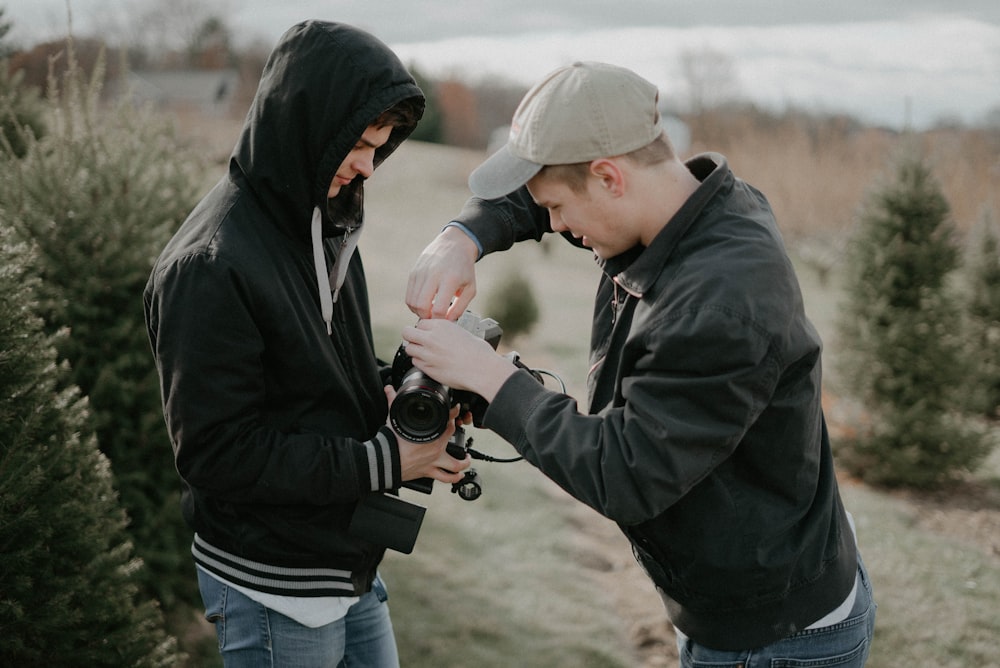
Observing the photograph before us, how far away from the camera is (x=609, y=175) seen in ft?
5.72

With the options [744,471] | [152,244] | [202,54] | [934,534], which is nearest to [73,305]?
[152,244]

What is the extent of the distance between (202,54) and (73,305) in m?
54.2

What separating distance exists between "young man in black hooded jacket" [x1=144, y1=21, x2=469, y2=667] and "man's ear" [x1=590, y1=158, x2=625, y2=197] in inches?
25.0

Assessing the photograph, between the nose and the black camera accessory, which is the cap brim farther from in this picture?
the black camera accessory

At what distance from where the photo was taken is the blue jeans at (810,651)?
1.89 meters

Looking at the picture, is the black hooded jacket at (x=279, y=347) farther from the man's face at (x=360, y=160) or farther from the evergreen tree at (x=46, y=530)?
the evergreen tree at (x=46, y=530)

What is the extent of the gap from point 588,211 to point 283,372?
81cm

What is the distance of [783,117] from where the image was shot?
26891 millimetres

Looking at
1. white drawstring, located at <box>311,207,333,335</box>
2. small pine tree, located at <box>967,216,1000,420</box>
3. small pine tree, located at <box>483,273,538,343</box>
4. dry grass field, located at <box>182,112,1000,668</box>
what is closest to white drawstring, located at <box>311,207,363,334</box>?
white drawstring, located at <box>311,207,333,335</box>

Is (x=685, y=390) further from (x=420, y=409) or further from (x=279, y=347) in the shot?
(x=279, y=347)

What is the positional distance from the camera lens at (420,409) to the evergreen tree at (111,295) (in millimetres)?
1872

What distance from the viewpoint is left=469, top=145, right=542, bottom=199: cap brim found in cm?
182

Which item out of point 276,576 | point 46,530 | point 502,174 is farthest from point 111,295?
point 502,174

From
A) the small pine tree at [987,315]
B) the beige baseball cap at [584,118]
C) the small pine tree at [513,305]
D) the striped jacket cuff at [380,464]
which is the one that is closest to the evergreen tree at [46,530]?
the striped jacket cuff at [380,464]
